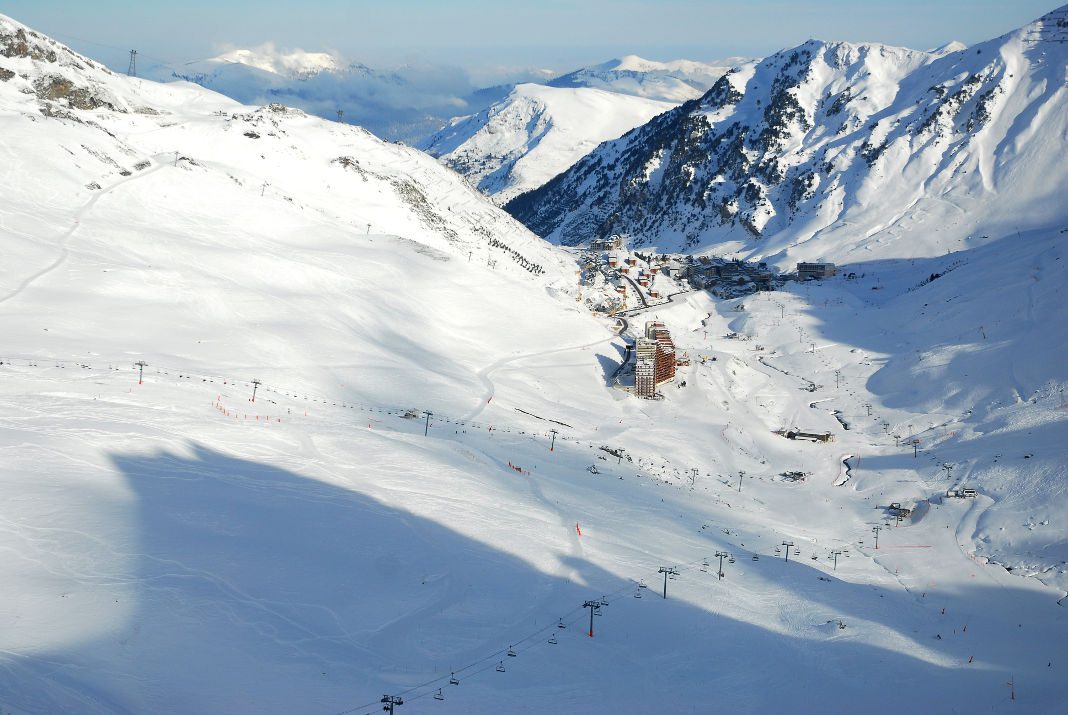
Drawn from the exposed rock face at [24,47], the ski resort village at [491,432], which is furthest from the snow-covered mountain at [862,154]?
the exposed rock face at [24,47]

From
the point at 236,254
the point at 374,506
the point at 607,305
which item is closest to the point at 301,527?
the point at 374,506

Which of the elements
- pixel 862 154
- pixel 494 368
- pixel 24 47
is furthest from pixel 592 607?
pixel 862 154

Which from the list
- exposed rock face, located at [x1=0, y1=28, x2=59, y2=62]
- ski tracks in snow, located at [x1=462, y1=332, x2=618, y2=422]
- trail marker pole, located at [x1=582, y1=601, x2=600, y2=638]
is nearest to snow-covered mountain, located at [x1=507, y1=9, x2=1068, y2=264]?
ski tracks in snow, located at [x1=462, y1=332, x2=618, y2=422]

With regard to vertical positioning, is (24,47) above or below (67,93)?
above

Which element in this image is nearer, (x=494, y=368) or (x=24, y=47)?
(x=494, y=368)

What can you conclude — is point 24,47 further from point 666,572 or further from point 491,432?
point 666,572

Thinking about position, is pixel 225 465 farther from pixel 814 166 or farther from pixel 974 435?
pixel 814 166
